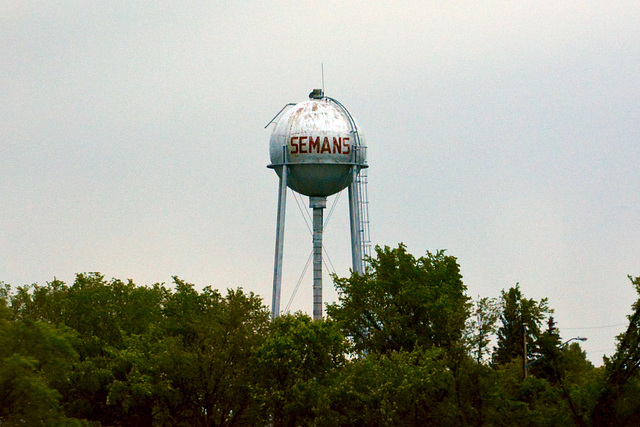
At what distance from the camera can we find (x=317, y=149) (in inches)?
2712

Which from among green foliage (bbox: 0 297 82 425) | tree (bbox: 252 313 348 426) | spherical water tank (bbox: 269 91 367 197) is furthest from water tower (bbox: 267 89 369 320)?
green foliage (bbox: 0 297 82 425)

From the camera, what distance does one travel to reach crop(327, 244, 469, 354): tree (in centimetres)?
6562

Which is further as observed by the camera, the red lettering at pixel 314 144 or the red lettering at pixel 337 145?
the red lettering at pixel 337 145

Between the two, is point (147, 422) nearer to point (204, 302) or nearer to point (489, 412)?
point (204, 302)

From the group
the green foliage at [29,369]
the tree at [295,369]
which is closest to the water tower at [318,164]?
the tree at [295,369]

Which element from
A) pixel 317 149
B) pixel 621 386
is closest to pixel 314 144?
pixel 317 149

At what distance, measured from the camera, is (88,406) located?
208 ft

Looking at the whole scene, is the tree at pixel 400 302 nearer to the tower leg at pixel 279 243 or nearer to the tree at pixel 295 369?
the tower leg at pixel 279 243

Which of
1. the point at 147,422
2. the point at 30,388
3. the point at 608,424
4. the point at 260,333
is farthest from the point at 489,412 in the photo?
the point at 30,388

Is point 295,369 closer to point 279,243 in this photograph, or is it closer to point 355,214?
point 279,243

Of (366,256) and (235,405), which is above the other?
(366,256)

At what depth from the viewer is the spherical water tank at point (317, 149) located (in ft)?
227

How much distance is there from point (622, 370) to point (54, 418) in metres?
21.1

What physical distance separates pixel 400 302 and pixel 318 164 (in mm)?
7880
